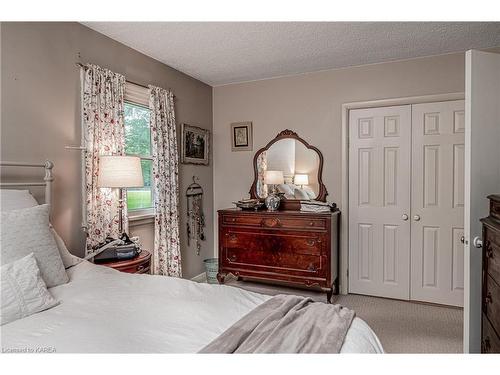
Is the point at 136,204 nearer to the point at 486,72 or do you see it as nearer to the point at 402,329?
the point at 402,329

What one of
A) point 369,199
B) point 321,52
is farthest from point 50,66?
point 369,199

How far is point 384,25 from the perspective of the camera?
2600 millimetres

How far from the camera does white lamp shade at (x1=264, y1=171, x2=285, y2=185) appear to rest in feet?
13.1

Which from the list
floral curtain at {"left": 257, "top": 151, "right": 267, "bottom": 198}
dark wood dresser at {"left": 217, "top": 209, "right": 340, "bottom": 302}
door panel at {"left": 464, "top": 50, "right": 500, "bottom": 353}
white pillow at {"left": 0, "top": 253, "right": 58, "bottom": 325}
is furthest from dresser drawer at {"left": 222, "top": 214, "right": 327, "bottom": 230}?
white pillow at {"left": 0, "top": 253, "right": 58, "bottom": 325}

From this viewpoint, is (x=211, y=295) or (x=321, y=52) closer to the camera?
(x=211, y=295)

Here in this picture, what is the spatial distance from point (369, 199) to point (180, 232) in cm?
220

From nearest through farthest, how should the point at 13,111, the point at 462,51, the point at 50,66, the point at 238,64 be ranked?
1. the point at 13,111
2. the point at 50,66
3. the point at 462,51
4. the point at 238,64

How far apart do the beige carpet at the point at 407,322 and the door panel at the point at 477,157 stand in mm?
568

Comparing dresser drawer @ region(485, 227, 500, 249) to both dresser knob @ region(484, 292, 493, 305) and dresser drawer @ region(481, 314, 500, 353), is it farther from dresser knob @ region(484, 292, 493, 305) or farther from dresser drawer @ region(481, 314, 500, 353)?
dresser drawer @ region(481, 314, 500, 353)

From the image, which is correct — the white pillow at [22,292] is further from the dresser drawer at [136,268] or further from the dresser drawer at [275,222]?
the dresser drawer at [275,222]

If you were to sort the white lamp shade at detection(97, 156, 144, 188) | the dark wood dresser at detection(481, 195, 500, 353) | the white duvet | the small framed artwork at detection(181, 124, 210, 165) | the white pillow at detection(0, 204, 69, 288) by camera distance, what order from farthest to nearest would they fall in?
1. the small framed artwork at detection(181, 124, 210, 165)
2. the white lamp shade at detection(97, 156, 144, 188)
3. the dark wood dresser at detection(481, 195, 500, 353)
4. the white pillow at detection(0, 204, 69, 288)
5. the white duvet

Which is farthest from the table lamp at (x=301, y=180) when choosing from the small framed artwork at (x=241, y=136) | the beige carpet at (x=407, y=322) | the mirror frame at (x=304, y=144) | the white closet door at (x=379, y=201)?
the beige carpet at (x=407, y=322)

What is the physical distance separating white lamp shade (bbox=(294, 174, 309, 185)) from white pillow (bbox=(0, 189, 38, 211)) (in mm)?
2750

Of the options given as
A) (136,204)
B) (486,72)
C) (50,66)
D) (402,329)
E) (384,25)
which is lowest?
(402,329)
